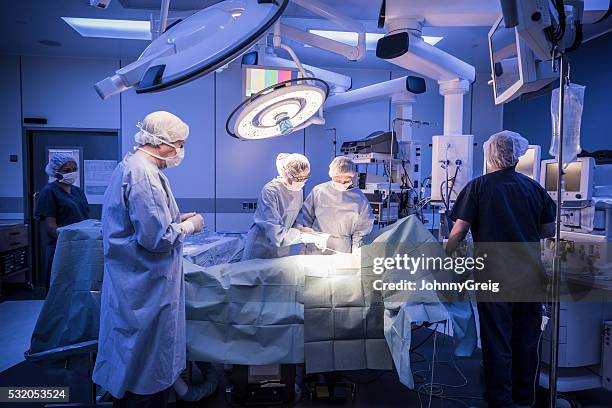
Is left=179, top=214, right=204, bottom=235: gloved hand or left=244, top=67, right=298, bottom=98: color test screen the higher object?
left=244, top=67, right=298, bottom=98: color test screen

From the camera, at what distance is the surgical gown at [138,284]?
1607 millimetres

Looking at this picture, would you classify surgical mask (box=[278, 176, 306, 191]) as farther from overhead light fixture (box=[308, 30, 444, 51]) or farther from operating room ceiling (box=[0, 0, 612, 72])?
overhead light fixture (box=[308, 30, 444, 51])

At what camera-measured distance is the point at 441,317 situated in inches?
70.9

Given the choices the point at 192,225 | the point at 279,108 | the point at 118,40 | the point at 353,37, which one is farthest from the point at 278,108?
the point at 118,40

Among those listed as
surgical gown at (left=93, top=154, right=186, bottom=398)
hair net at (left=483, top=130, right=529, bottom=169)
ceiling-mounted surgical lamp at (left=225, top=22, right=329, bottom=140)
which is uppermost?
ceiling-mounted surgical lamp at (left=225, top=22, right=329, bottom=140)

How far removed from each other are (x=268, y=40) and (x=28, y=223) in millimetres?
3645

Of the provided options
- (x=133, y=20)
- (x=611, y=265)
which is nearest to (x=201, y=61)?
(x=611, y=265)

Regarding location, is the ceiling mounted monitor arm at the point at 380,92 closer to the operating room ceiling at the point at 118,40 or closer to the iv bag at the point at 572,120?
the operating room ceiling at the point at 118,40

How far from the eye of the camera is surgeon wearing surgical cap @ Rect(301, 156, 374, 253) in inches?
113

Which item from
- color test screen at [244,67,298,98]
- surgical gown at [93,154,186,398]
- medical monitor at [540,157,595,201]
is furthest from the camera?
medical monitor at [540,157,595,201]

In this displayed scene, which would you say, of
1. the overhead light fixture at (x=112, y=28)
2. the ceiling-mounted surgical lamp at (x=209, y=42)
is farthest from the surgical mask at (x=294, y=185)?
the overhead light fixture at (x=112, y=28)

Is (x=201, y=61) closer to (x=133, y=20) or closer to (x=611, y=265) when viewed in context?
(x=611, y=265)

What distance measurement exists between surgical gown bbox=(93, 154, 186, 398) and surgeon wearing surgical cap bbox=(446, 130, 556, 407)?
55.8 inches

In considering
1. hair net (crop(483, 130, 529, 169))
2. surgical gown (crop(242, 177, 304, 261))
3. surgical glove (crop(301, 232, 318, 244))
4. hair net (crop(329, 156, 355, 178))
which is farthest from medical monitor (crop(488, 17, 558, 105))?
surgical gown (crop(242, 177, 304, 261))
